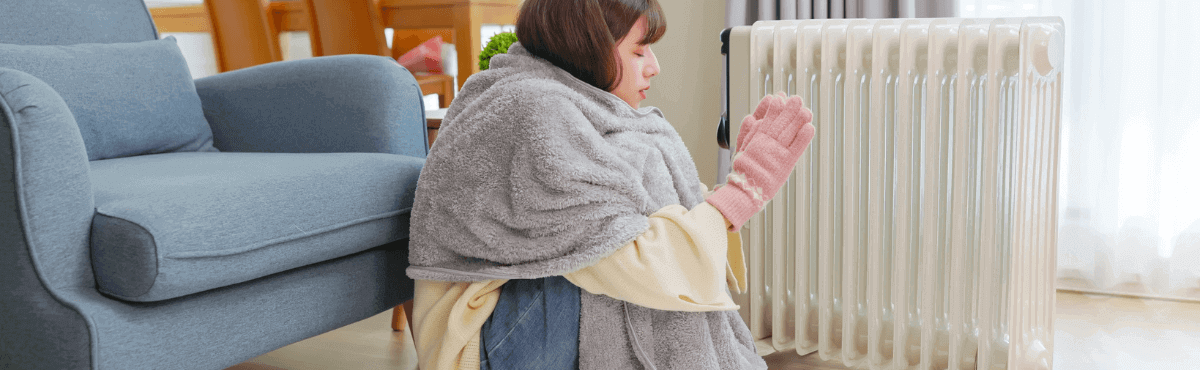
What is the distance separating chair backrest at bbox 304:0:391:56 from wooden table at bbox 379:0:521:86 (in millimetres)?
66

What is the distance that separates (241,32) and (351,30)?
0.41m

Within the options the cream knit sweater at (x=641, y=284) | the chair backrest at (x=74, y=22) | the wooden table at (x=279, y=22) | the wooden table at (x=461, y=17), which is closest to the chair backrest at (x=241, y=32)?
the wooden table at (x=279, y=22)

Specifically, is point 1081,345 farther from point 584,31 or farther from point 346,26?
point 346,26

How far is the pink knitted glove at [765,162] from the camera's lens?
36.3 inches

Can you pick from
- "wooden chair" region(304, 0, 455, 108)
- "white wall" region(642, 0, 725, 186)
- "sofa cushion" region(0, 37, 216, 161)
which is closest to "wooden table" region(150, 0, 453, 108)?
"wooden chair" region(304, 0, 455, 108)

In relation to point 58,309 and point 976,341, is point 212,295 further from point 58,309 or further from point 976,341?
point 976,341

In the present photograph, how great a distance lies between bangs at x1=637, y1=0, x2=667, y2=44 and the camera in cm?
94

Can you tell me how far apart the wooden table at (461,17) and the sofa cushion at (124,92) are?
3.04 feet

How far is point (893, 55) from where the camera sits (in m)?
1.25

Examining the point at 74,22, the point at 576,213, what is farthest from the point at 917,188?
the point at 74,22

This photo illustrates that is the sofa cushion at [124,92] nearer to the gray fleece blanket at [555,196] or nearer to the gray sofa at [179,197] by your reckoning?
the gray sofa at [179,197]

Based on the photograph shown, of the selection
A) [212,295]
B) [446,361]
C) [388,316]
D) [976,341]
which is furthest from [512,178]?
[388,316]

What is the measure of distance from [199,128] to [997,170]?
1294mm

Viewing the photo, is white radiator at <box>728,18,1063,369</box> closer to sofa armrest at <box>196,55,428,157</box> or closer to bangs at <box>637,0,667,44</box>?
Answer: bangs at <box>637,0,667,44</box>
